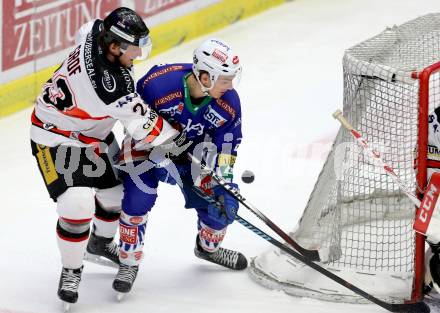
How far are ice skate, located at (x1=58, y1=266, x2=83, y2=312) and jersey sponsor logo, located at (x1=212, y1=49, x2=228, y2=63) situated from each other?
0.97 meters

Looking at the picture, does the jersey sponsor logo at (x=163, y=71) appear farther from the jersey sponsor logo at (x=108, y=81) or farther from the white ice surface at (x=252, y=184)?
the white ice surface at (x=252, y=184)

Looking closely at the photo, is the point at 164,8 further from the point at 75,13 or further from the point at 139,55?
the point at 139,55

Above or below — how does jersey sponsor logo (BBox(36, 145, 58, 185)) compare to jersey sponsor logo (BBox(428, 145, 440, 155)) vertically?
below

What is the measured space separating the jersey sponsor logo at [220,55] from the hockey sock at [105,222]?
0.82 meters

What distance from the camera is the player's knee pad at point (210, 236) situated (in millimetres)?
4859

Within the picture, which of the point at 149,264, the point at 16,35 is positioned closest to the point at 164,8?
the point at 16,35

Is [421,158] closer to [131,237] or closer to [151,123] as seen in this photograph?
[151,123]

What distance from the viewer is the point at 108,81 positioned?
4270 mm

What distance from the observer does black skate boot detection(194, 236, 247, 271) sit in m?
4.94

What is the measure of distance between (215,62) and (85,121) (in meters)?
0.55

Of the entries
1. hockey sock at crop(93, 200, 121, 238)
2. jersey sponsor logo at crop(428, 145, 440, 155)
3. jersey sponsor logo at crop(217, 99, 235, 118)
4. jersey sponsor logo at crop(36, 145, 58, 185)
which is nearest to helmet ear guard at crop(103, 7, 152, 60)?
jersey sponsor logo at crop(217, 99, 235, 118)

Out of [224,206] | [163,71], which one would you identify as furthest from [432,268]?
[163,71]

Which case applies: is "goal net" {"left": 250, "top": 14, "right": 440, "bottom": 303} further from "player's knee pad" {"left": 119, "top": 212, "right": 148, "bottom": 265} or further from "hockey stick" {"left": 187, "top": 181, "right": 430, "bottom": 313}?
"player's knee pad" {"left": 119, "top": 212, "right": 148, "bottom": 265}

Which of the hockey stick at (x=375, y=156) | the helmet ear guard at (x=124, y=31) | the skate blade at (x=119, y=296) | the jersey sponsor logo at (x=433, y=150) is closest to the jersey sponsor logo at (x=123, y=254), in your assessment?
the skate blade at (x=119, y=296)
